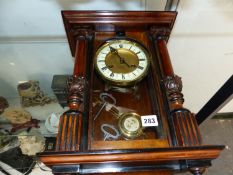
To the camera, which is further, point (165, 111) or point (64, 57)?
point (64, 57)

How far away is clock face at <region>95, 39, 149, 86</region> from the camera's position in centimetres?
67

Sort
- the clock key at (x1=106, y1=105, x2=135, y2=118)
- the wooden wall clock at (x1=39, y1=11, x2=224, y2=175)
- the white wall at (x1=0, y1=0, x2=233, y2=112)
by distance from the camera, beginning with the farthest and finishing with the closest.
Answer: the white wall at (x1=0, y1=0, x2=233, y2=112) < the clock key at (x1=106, y1=105, x2=135, y2=118) < the wooden wall clock at (x1=39, y1=11, x2=224, y2=175)

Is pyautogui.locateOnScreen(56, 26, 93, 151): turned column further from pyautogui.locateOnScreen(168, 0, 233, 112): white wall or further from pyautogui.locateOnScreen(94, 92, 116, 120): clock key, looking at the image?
pyautogui.locateOnScreen(168, 0, 233, 112): white wall

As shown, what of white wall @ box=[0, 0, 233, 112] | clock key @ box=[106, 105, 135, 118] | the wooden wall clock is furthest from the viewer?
white wall @ box=[0, 0, 233, 112]

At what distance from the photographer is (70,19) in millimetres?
735

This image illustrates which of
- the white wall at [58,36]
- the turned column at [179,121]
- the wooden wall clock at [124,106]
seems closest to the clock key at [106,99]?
the wooden wall clock at [124,106]

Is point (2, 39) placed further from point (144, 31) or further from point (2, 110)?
point (144, 31)

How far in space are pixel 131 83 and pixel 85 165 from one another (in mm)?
259

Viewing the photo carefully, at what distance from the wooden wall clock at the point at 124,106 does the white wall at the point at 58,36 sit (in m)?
0.19

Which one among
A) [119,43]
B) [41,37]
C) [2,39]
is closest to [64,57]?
[41,37]

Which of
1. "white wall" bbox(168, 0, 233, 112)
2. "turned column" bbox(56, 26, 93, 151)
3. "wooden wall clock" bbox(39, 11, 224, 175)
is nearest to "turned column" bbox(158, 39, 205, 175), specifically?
"wooden wall clock" bbox(39, 11, 224, 175)

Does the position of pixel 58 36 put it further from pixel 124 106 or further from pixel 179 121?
pixel 179 121

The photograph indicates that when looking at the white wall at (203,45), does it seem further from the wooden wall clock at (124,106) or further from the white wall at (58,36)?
the wooden wall clock at (124,106)

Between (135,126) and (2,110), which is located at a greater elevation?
(2,110)
